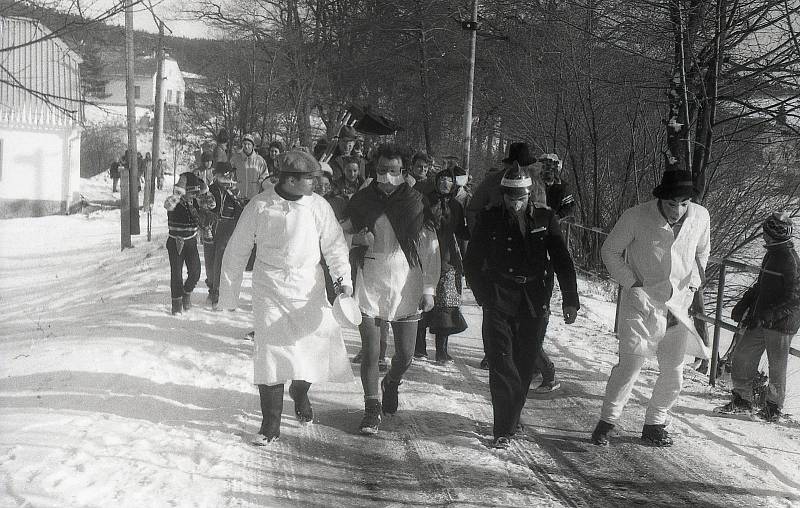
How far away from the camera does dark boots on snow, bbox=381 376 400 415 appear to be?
247 inches

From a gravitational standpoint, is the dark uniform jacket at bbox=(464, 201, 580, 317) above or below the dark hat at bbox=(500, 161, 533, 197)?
below

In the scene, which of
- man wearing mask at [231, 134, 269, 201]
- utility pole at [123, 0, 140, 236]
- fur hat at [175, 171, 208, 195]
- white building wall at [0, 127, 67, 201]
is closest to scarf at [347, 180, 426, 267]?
fur hat at [175, 171, 208, 195]

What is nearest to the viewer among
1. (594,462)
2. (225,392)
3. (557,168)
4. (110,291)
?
(594,462)

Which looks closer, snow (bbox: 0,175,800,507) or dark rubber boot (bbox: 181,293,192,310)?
snow (bbox: 0,175,800,507)

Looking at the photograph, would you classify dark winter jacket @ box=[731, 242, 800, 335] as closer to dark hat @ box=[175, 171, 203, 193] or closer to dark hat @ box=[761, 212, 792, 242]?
dark hat @ box=[761, 212, 792, 242]

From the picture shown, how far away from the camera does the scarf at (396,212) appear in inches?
234

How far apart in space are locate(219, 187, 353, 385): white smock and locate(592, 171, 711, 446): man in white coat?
6.27 feet

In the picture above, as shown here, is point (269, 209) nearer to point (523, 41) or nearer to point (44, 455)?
point (44, 455)

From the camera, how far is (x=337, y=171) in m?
9.48

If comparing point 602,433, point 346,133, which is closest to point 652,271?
point 602,433

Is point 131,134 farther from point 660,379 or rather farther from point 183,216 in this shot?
point 660,379

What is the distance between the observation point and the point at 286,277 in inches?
217

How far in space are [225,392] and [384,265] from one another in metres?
1.82

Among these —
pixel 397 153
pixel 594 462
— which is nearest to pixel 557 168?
pixel 397 153
